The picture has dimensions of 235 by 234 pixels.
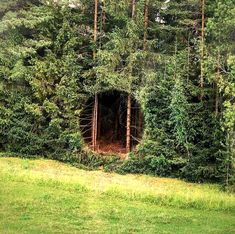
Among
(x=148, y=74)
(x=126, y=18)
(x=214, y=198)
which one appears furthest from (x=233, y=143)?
(x=126, y=18)

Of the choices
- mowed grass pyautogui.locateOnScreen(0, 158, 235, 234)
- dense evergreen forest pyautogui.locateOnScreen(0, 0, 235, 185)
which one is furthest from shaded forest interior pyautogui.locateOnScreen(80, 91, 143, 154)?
mowed grass pyautogui.locateOnScreen(0, 158, 235, 234)

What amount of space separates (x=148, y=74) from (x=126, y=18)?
12.2 ft

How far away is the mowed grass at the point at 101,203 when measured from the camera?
15056mm

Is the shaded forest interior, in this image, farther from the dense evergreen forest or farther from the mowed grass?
the mowed grass

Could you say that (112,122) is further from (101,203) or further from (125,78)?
(101,203)

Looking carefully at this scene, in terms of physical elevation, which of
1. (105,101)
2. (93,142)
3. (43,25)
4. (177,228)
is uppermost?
(43,25)

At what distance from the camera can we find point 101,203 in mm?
18000

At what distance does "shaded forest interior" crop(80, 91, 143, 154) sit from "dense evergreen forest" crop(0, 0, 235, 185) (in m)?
0.15

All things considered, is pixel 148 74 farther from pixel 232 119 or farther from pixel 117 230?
pixel 117 230

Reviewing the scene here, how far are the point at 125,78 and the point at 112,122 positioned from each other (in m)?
6.42

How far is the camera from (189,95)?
2370 cm

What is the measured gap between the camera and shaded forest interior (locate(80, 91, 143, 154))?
27.7m

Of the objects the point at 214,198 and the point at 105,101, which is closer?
the point at 214,198

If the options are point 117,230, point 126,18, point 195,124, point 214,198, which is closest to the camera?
point 117,230
